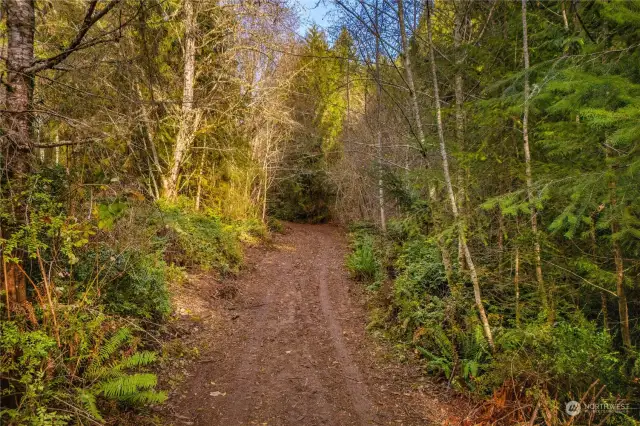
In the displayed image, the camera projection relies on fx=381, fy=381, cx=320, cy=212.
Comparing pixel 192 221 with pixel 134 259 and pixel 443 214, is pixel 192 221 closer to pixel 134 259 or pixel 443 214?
pixel 134 259

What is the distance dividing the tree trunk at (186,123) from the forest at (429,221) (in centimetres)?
186

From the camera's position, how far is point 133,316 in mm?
5613

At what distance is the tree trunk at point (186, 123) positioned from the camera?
11961 millimetres

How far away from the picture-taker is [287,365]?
229 inches

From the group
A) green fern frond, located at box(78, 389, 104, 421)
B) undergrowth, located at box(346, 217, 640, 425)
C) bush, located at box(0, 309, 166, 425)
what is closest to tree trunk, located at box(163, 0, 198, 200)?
undergrowth, located at box(346, 217, 640, 425)

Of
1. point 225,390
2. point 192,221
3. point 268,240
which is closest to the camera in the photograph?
point 225,390

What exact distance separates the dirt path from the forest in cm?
34

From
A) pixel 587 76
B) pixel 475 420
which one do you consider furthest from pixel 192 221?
pixel 587 76

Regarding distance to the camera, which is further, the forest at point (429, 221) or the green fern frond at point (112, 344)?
the green fern frond at point (112, 344)

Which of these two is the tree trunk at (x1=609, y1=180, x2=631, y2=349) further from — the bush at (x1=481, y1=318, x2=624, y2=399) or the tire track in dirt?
the tire track in dirt

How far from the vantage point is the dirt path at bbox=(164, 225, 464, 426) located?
4629 mm

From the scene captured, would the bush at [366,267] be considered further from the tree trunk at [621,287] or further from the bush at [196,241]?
the tree trunk at [621,287]

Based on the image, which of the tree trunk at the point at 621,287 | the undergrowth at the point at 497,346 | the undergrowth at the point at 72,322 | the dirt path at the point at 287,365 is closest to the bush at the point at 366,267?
the dirt path at the point at 287,365

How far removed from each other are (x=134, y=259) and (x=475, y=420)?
518 cm
